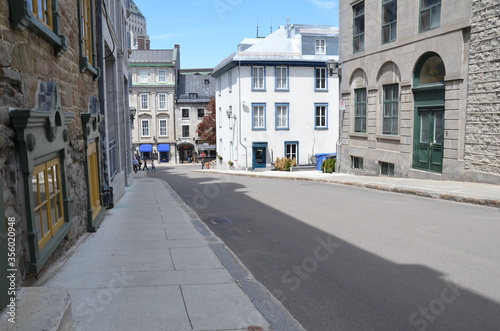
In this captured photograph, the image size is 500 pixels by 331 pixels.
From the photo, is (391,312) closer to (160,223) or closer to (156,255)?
(156,255)

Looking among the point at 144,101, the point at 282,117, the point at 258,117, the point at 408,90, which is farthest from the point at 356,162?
the point at 144,101

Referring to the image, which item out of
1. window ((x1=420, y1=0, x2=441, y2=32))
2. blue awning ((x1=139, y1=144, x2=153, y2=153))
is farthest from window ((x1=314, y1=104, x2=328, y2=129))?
blue awning ((x1=139, y1=144, x2=153, y2=153))

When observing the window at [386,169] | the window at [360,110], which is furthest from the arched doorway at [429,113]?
the window at [360,110]

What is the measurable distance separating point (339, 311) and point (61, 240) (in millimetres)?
3772

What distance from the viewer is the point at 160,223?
33.6 ft

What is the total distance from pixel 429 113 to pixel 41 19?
1374cm

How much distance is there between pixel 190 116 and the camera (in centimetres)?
A: 5706

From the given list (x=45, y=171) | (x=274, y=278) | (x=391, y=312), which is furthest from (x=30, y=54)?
(x=391, y=312)

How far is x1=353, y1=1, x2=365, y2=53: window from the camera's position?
20359 mm

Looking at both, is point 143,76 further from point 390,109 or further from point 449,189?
point 449,189

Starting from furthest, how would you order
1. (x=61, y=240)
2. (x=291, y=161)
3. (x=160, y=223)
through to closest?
(x=291, y=161), (x=160, y=223), (x=61, y=240)

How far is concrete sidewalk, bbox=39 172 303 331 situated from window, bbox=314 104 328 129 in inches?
1184

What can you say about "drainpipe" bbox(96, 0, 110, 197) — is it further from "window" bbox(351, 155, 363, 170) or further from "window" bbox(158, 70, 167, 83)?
"window" bbox(158, 70, 167, 83)

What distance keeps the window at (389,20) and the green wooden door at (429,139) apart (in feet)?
11.8
